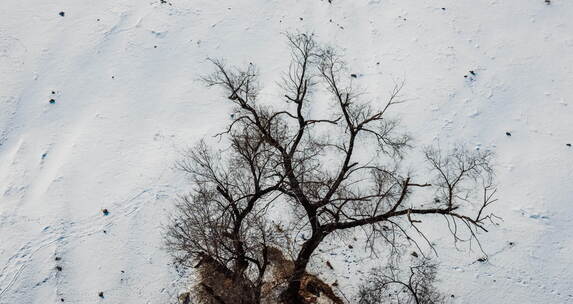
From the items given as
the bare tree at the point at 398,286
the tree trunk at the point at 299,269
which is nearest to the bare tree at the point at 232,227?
the tree trunk at the point at 299,269

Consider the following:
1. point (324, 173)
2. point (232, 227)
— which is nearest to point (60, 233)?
point (232, 227)

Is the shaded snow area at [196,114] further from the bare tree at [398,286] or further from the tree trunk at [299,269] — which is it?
the tree trunk at [299,269]

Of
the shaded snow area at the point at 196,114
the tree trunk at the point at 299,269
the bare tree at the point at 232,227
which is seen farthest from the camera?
the shaded snow area at the point at 196,114

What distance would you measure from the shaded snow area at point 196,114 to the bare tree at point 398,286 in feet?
1.34

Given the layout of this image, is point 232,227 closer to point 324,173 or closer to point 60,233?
point 324,173

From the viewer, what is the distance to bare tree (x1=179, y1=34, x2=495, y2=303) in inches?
394

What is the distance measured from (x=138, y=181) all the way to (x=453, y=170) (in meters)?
9.28

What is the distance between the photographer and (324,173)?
1230cm

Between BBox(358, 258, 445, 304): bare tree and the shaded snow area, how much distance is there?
0.41m

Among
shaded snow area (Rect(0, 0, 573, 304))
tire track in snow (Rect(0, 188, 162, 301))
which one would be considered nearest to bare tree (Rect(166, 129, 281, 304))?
shaded snow area (Rect(0, 0, 573, 304))

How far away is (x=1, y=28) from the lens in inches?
577

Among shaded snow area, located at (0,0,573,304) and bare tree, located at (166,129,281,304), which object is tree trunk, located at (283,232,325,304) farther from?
shaded snow area, located at (0,0,573,304)

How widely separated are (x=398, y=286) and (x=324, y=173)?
3.67 metres

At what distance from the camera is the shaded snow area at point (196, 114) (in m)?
12.0
